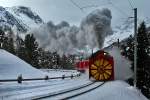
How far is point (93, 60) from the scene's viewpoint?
54781 mm

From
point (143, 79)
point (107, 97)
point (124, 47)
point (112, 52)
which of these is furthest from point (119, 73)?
point (107, 97)

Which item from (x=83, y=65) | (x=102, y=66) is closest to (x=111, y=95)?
(x=102, y=66)

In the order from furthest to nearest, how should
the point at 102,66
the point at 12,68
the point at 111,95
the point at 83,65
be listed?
the point at 83,65
the point at 12,68
the point at 102,66
the point at 111,95

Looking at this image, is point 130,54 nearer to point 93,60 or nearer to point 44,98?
point 93,60

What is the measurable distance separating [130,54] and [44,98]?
55115 mm

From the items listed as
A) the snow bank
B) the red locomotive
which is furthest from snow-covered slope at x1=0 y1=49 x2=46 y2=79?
the snow bank

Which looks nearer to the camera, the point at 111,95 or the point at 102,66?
the point at 111,95

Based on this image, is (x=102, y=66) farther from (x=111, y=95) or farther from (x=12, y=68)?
(x=111, y=95)

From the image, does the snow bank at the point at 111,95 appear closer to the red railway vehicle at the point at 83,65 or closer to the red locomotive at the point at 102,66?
the red locomotive at the point at 102,66

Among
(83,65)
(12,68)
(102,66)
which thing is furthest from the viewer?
(83,65)

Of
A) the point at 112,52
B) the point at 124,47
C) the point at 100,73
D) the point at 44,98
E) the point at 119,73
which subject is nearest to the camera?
the point at 44,98

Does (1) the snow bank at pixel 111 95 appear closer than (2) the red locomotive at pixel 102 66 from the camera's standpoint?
Yes

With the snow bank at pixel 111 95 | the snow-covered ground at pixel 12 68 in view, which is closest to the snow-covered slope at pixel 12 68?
the snow-covered ground at pixel 12 68

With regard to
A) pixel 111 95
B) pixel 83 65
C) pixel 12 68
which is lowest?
pixel 111 95
